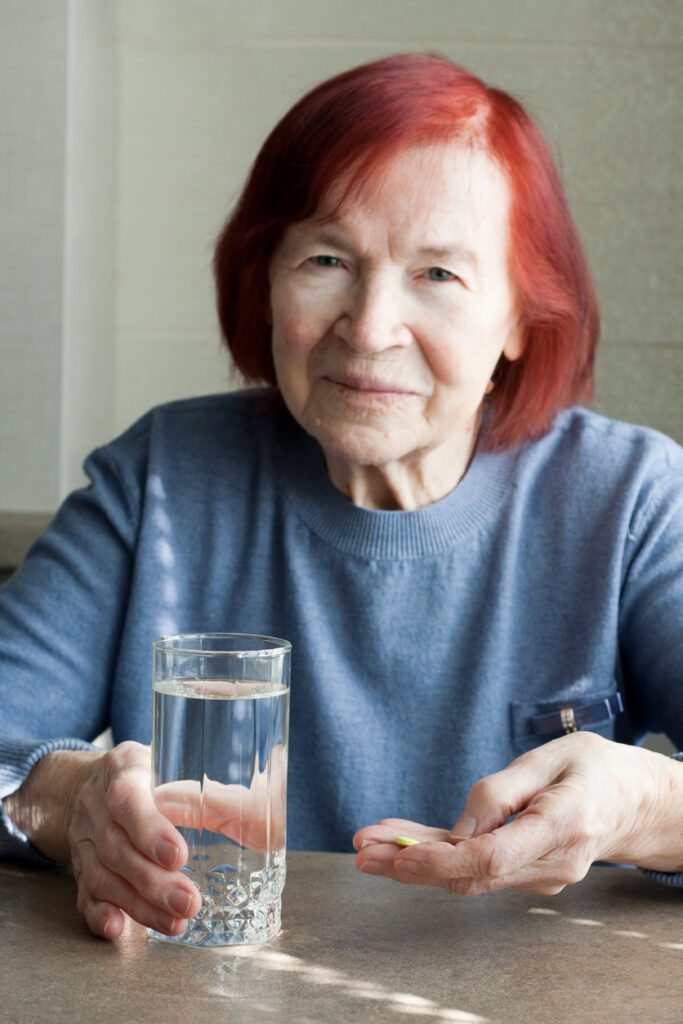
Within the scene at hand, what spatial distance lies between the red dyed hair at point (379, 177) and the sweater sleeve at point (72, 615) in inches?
10.7

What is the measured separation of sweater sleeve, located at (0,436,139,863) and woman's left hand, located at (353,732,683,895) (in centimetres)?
53

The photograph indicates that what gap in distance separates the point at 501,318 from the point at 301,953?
2.58ft

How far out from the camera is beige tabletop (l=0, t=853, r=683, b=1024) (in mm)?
777

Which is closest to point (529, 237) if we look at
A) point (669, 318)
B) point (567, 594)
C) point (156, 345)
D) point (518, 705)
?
point (567, 594)

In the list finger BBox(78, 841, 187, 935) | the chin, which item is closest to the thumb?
finger BBox(78, 841, 187, 935)

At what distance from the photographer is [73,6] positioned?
214 centimetres

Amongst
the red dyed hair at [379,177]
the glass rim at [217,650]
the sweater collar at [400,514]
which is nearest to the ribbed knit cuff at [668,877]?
the glass rim at [217,650]

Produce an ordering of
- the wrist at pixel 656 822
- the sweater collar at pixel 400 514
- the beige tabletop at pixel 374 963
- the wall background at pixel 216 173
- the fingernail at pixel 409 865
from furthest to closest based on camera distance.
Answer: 1. the wall background at pixel 216 173
2. the sweater collar at pixel 400 514
3. the wrist at pixel 656 822
4. the fingernail at pixel 409 865
5. the beige tabletop at pixel 374 963

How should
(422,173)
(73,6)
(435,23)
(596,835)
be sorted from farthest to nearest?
(435,23) → (73,6) → (422,173) → (596,835)

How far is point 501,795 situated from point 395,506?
62 centimetres

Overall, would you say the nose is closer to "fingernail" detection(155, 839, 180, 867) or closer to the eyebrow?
the eyebrow

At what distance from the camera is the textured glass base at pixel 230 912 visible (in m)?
0.87

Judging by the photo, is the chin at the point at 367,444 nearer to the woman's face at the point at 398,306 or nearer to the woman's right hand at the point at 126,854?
the woman's face at the point at 398,306

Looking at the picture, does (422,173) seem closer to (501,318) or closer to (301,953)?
(501,318)
